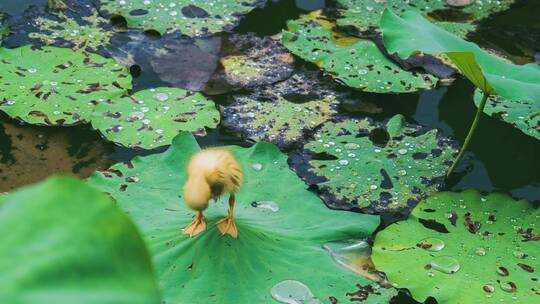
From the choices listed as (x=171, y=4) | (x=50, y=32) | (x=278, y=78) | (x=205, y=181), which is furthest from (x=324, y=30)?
(x=205, y=181)

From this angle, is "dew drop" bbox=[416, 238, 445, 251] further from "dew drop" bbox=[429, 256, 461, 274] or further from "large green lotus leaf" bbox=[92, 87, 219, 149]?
"large green lotus leaf" bbox=[92, 87, 219, 149]

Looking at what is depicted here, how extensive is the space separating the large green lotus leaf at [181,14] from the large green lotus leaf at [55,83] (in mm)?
453

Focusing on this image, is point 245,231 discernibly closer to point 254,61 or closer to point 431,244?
point 431,244

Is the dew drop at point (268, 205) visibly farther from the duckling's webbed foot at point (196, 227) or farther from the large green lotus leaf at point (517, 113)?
the large green lotus leaf at point (517, 113)

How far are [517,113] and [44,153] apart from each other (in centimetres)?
213

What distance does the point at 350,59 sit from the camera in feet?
11.8

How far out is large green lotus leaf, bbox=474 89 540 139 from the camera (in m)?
3.19

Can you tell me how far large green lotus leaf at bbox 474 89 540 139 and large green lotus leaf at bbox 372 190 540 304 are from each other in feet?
1.86

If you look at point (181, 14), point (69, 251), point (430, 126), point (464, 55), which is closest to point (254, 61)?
point (181, 14)

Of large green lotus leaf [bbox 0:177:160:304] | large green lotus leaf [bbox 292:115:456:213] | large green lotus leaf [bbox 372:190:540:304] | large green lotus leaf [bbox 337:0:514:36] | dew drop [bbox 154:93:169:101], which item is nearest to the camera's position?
large green lotus leaf [bbox 0:177:160:304]

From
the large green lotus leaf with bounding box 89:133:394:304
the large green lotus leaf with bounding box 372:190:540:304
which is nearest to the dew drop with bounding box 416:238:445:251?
the large green lotus leaf with bounding box 372:190:540:304

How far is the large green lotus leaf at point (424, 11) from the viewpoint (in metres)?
3.96

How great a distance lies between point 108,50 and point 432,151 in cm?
171

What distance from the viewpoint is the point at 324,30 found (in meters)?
3.84
